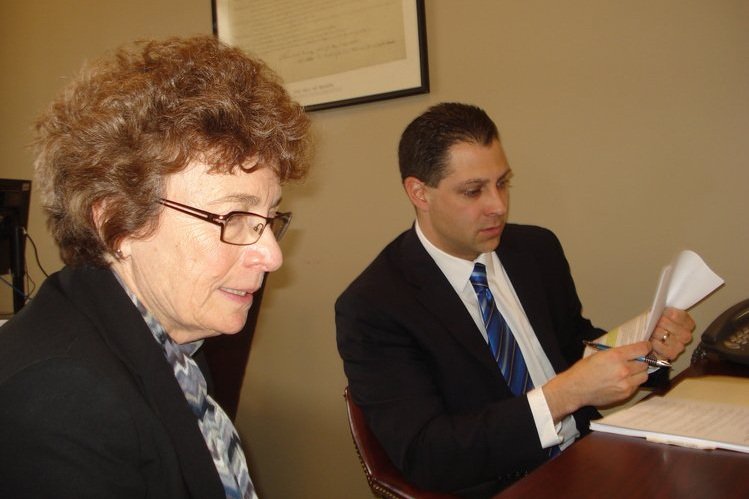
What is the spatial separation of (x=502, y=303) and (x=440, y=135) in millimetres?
549

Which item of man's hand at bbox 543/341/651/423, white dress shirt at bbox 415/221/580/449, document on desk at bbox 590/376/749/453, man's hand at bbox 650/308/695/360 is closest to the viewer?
document on desk at bbox 590/376/749/453

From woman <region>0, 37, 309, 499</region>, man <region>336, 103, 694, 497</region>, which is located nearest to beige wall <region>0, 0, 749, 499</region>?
man <region>336, 103, 694, 497</region>

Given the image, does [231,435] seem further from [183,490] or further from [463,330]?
[463,330]

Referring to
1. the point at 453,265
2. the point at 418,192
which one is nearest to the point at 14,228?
the point at 418,192

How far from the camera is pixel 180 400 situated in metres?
0.96

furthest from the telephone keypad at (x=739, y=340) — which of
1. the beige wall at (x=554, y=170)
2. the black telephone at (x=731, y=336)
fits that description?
the beige wall at (x=554, y=170)

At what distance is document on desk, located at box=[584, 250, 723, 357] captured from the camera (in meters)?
1.41

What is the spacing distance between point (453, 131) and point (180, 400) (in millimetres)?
1179

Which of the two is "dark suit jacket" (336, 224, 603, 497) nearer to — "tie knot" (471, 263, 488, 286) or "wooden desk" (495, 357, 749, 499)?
"tie knot" (471, 263, 488, 286)

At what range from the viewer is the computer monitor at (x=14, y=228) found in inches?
90.4

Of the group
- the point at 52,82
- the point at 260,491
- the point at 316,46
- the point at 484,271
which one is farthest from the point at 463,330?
the point at 52,82

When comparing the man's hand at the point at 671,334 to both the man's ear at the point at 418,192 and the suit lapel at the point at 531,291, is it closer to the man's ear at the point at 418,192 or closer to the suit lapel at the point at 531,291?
the suit lapel at the point at 531,291

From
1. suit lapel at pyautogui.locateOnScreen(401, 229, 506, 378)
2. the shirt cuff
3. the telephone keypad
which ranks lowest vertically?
the shirt cuff

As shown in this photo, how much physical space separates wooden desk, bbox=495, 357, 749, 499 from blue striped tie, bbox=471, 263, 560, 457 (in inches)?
19.5
